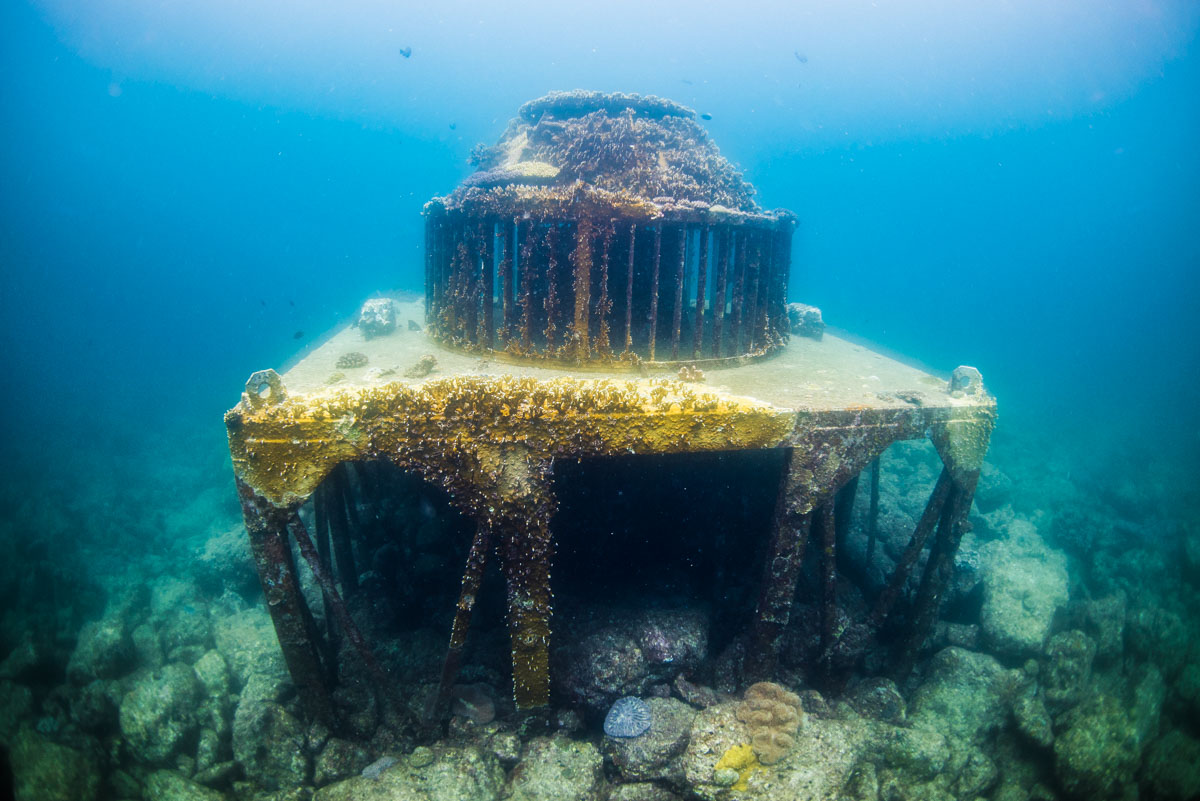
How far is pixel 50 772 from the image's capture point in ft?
16.2

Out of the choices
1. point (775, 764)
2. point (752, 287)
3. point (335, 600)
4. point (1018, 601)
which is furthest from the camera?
point (1018, 601)

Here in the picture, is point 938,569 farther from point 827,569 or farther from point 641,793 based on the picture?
point 641,793

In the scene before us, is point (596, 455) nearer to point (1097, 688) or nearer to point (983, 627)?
point (983, 627)

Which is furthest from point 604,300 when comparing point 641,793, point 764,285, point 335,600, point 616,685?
point 641,793

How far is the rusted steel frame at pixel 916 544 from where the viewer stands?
535 centimetres

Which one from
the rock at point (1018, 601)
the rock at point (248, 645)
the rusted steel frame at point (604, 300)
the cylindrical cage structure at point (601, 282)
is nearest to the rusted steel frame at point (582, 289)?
the cylindrical cage structure at point (601, 282)

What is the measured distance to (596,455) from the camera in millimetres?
4121

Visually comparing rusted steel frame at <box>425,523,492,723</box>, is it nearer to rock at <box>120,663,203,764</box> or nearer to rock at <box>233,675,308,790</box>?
rock at <box>233,675,308,790</box>

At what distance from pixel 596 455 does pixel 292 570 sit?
2574 mm

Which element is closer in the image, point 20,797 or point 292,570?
point 292,570

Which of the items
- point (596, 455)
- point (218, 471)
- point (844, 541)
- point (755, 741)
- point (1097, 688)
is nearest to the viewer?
point (596, 455)

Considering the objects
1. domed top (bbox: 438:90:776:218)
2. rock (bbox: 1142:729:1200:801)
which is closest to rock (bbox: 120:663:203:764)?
domed top (bbox: 438:90:776:218)

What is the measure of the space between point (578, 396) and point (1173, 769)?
718cm

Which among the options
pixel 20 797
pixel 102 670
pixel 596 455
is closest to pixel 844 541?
pixel 596 455
